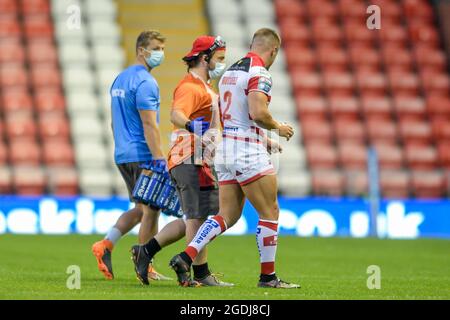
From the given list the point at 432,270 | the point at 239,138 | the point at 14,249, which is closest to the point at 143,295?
the point at 239,138

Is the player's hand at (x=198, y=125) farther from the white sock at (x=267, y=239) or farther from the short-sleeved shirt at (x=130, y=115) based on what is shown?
the white sock at (x=267, y=239)

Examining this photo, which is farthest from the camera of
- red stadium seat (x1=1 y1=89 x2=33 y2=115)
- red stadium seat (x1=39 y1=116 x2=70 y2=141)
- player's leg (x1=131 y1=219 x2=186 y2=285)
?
red stadium seat (x1=1 y1=89 x2=33 y2=115)

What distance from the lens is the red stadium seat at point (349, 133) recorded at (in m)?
21.0

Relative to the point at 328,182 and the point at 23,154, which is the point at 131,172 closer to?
the point at 328,182

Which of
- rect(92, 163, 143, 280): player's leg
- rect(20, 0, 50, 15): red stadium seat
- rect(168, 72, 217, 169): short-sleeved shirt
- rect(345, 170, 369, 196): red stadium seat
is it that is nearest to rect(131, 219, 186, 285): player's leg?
rect(168, 72, 217, 169): short-sleeved shirt

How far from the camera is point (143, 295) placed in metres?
7.41

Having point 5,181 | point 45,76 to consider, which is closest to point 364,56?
point 45,76

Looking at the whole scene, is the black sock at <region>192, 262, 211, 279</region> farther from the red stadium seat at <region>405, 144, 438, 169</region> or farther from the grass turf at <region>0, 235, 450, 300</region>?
the red stadium seat at <region>405, 144, 438, 169</region>

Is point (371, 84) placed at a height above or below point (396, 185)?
above

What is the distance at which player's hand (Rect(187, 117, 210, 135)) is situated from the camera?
27.0ft

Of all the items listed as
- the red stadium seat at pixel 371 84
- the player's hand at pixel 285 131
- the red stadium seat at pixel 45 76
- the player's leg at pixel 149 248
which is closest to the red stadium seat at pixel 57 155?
the red stadium seat at pixel 45 76

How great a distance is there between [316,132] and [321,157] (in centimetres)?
74

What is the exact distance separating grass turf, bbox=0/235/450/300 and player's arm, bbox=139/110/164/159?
41.9 inches

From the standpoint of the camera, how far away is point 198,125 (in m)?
8.49
